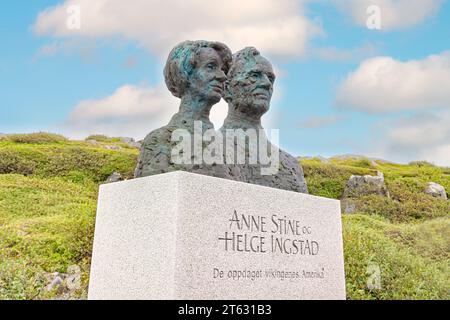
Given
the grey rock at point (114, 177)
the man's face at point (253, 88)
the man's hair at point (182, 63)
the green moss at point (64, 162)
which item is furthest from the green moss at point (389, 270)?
the green moss at point (64, 162)

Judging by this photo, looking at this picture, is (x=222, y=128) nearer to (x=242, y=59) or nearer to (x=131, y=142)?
(x=242, y=59)

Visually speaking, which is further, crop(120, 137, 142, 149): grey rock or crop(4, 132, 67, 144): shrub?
crop(120, 137, 142, 149): grey rock

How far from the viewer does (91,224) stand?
8820mm

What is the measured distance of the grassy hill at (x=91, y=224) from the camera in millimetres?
7711

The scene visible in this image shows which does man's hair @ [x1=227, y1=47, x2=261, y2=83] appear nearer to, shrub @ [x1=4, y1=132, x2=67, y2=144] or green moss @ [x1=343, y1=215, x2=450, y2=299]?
green moss @ [x1=343, y1=215, x2=450, y2=299]

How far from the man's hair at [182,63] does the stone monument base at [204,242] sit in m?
1.04

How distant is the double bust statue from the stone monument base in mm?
307

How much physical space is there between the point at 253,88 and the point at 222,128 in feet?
1.73

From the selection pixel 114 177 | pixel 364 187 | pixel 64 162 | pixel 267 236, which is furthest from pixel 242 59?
pixel 364 187

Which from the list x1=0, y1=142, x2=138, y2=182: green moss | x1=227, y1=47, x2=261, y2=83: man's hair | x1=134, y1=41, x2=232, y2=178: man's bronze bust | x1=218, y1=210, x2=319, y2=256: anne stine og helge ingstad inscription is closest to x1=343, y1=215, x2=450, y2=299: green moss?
x1=218, y1=210, x2=319, y2=256: anne stine og helge ingstad inscription

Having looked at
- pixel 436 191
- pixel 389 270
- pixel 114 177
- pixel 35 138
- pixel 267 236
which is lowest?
pixel 267 236

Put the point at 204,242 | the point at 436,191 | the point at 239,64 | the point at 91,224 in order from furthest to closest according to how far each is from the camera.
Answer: the point at 436,191
the point at 91,224
the point at 239,64
the point at 204,242

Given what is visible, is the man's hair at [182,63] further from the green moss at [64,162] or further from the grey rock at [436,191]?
the grey rock at [436,191]

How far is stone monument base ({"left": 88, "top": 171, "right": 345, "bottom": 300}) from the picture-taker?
378 centimetres
